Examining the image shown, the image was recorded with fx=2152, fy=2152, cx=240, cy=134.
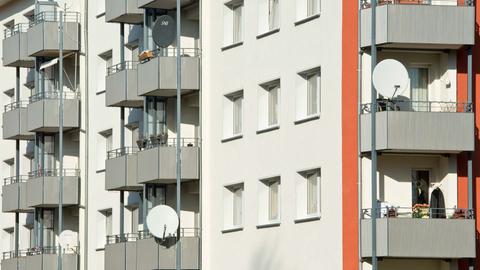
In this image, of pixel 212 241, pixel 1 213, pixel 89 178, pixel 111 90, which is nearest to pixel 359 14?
pixel 212 241

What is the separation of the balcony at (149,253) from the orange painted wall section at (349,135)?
10.3 m

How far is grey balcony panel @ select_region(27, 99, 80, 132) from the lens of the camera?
81.9 metres

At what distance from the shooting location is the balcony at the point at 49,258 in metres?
81.0

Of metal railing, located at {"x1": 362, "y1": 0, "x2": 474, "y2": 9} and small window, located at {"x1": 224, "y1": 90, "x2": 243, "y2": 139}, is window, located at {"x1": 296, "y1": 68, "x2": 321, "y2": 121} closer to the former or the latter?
metal railing, located at {"x1": 362, "y1": 0, "x2": 474, "y2": 9}

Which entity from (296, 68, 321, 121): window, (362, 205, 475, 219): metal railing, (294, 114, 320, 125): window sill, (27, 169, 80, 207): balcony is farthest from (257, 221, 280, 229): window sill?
(27, 169, 80, 207): balcony

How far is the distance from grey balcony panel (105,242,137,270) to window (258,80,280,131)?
26.8ft

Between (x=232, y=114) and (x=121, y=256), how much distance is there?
776cm

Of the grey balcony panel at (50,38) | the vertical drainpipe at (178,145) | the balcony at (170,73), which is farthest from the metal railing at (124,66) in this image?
the vertical drainpipe at (178,145)

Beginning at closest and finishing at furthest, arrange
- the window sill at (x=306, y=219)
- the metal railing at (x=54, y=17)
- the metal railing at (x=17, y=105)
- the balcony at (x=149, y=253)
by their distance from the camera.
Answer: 1. the window sill at (x=306, y=219)
2. the balcony at (x=149, y=253)
3. the metal railing at (x=54, y=17)
4. the metal railing at (x=17, y=105)

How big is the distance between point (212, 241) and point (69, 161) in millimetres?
15255

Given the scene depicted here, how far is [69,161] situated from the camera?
83.3 metres

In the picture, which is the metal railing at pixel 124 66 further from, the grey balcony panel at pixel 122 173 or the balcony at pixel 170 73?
the balcony at pixel 170 73

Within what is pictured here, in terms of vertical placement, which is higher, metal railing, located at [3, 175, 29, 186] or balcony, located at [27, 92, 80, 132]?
balcony, located at [27, 92, 80, 132]

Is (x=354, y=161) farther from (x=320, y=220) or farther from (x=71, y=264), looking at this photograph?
(x=71, y=264)
